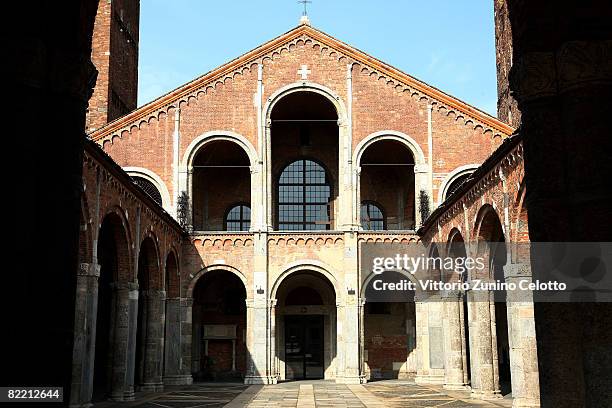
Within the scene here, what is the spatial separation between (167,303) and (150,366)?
3660 millimetres

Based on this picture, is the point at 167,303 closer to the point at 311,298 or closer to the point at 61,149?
the point at 311,298

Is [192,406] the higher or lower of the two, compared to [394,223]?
lower

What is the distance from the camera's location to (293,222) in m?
32.1

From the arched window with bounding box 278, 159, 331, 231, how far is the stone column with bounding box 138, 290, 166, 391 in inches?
337

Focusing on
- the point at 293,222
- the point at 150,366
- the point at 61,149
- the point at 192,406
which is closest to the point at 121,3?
the point at 293,222

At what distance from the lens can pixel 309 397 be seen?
21.9 meters

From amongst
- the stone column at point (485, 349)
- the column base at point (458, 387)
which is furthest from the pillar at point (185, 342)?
the stone column at point (485, 349)

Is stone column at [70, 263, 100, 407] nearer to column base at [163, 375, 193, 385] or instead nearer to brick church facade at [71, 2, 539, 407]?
brick church facade at [71, 2, 539, 407]

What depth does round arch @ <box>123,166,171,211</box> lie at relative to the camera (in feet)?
94.6

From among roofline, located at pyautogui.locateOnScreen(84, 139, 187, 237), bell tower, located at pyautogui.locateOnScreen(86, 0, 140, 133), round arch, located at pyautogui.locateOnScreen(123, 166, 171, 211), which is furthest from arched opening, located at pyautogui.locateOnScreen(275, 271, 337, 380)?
bell tower, located at pyautogui.locateOnScreen(86, 0, 140, 133)

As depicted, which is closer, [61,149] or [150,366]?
[61,149]

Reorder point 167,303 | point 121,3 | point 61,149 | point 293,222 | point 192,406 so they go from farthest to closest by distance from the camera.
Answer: point 121,3
point 293,222
point 167,303
point 192,406
point 61,149

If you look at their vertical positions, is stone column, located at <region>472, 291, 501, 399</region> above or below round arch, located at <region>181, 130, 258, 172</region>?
below

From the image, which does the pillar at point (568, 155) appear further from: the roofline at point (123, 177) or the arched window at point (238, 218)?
the arched window at point (238, 218)
